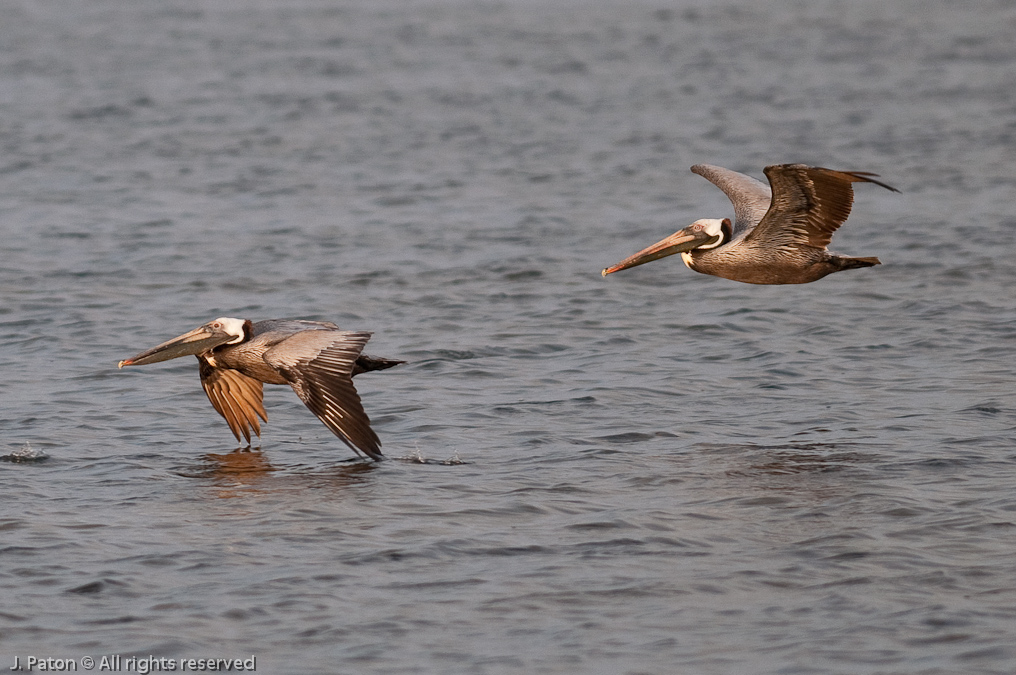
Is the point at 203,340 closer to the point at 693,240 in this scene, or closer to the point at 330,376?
the point at 330,376

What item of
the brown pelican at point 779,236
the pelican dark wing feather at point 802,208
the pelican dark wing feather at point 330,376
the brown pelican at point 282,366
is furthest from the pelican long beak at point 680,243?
the pelican dark wing feather at point 330,376

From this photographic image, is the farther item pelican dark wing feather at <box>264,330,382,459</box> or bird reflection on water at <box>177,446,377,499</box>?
pelican dark wing feather at <box>264,330,382,459</box>

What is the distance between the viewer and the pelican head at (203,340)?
900 cm

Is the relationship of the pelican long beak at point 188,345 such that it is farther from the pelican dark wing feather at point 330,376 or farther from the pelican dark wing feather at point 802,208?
the pelican dark wing feather at point 802,208

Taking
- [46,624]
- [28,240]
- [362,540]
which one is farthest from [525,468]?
[28,240]

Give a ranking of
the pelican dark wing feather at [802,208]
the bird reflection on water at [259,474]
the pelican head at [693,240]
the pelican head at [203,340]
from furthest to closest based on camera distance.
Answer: the pelican head at [693,240] → the pelican dark wing feather at [802,208] → the pelican head at [203,340] → the bird reflection on water at [259,474]

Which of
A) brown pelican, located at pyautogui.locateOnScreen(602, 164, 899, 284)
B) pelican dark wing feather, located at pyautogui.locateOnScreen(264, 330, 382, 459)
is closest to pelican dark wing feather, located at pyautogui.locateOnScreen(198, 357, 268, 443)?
pelican dark wing feather, located at pyautogui.locateOnScreen(264, 330, 382, 459)

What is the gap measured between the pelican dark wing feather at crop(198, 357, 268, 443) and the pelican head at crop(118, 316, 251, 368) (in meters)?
0.17

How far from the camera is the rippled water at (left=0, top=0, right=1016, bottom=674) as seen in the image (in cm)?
627

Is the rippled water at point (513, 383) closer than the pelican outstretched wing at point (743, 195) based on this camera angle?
Yes

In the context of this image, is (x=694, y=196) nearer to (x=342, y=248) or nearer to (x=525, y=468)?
(x=342, y=248)

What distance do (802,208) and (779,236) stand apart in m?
0.34

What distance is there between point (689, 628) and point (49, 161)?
14823 millimetres

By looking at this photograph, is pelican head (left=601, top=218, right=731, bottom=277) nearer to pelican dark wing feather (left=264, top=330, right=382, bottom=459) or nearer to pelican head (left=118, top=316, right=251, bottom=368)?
pelican dark wing feather (left=264, top=330, right=382, bottom=459)
